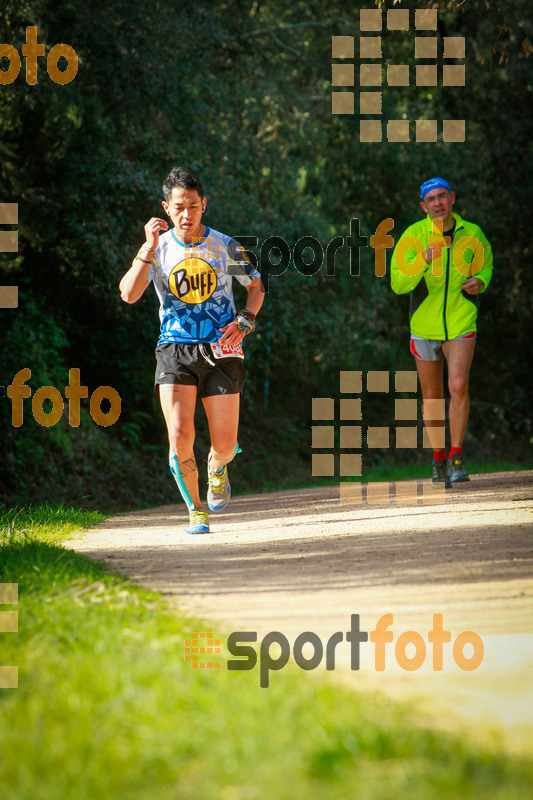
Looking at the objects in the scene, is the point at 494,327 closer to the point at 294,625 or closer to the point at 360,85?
the point at 360,85

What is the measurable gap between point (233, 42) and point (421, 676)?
15.9m

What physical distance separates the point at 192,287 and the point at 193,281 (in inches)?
1.6

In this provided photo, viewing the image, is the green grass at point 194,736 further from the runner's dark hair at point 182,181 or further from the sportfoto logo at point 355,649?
the runner's dark hair at point 182,181

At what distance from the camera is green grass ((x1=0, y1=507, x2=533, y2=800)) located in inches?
88.9

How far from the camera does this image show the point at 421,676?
3.13 meters

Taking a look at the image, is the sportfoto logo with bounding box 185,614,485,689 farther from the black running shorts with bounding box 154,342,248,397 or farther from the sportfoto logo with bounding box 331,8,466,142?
the sportfoto logo with bounding box 331,8,466,142

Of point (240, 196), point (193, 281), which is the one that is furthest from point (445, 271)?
point (240, 196)

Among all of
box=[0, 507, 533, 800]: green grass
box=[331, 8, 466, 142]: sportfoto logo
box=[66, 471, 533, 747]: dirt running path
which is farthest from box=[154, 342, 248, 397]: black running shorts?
box=[331, 8, 466, 142]: sportfoto logo

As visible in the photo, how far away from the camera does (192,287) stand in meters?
6.44

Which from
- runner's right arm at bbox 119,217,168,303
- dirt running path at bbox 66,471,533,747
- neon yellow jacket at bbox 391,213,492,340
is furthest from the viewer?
neon yellow jacket at bbox 391,213,492,340

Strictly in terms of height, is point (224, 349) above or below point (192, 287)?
below

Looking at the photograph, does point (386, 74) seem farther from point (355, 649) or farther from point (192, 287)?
point (355, 649)

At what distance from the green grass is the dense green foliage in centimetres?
620

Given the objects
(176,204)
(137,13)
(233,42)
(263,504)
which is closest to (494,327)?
(233,42)
